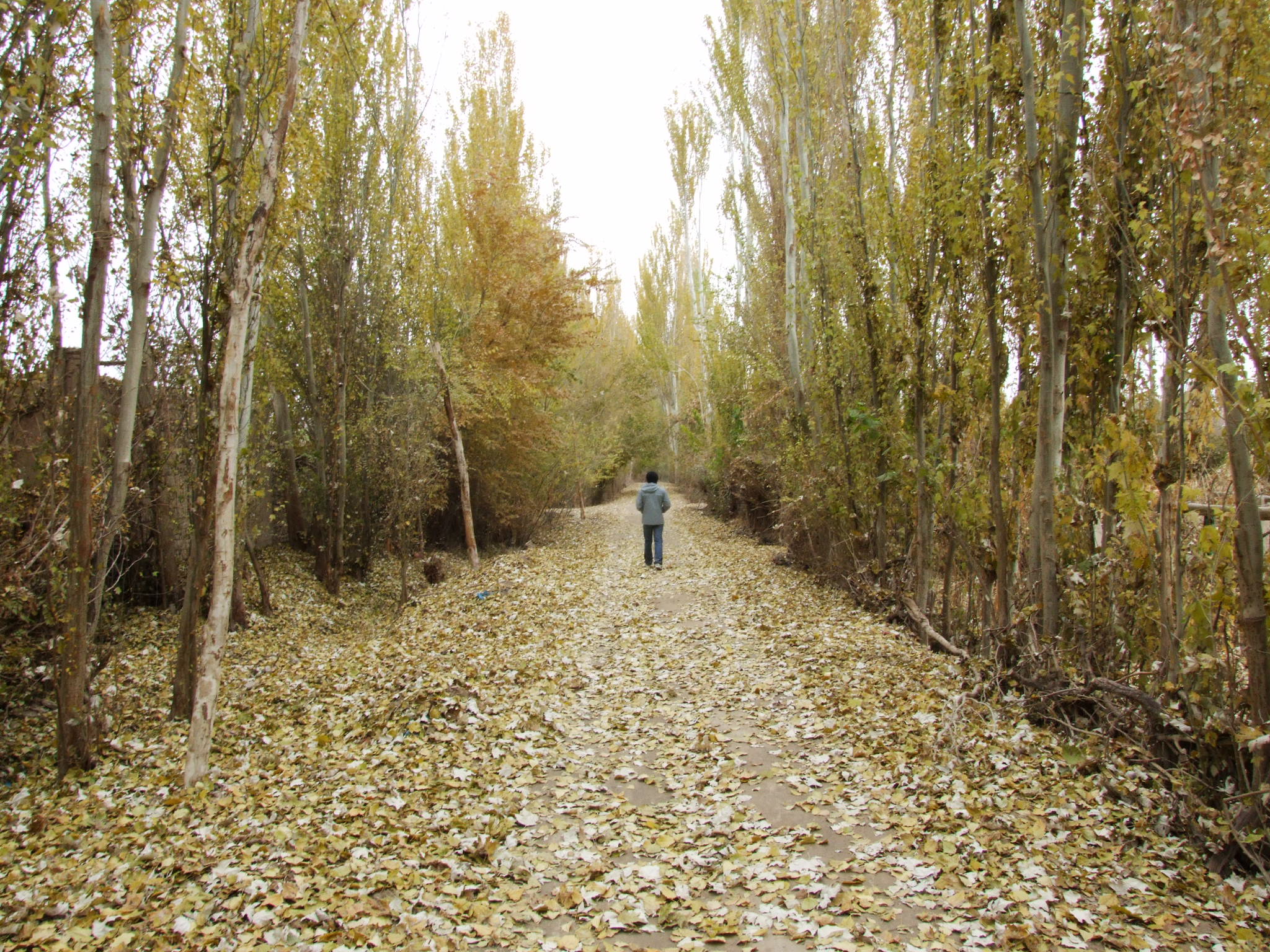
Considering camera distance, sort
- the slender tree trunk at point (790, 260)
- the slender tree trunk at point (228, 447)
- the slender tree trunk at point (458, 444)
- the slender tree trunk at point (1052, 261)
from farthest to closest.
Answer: the slender tree trunk at point (458, 444) < the slender tree trunk at point (790, 260) < the slender tree trunk at point (1052, 261) < the slender tree trunk at point (228, 447)

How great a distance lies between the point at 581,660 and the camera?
7.34 m

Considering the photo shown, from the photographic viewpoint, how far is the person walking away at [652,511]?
12844 millimetres

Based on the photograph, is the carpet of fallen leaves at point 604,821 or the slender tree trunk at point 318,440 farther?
the slender tree trunk at point 318,440

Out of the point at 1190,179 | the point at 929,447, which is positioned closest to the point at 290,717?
the point at 929,447

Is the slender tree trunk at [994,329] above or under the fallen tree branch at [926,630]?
above

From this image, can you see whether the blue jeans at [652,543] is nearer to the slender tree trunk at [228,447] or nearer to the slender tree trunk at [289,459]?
the slender tree trunk at [289,459]

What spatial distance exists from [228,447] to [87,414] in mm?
829

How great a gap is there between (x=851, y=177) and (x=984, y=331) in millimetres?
2912

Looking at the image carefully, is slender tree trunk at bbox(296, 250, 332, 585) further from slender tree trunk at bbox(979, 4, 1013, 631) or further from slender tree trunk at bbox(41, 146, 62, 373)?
slender tree trunk at bbox(979, 4, 1013, 631)

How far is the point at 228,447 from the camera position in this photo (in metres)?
4.42

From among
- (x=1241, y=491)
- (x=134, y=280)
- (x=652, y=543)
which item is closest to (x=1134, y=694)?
(x=1241, y=491)

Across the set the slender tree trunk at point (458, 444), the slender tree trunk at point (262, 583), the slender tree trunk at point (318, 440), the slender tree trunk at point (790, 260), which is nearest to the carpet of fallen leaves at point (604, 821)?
the slender tree trunk at point (262, 583)

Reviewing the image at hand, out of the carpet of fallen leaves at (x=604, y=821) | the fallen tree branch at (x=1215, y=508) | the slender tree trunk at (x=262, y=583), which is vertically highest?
the fallen tree branch at (x=1215, y=508)

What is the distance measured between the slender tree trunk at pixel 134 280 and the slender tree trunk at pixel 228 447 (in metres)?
0.74
